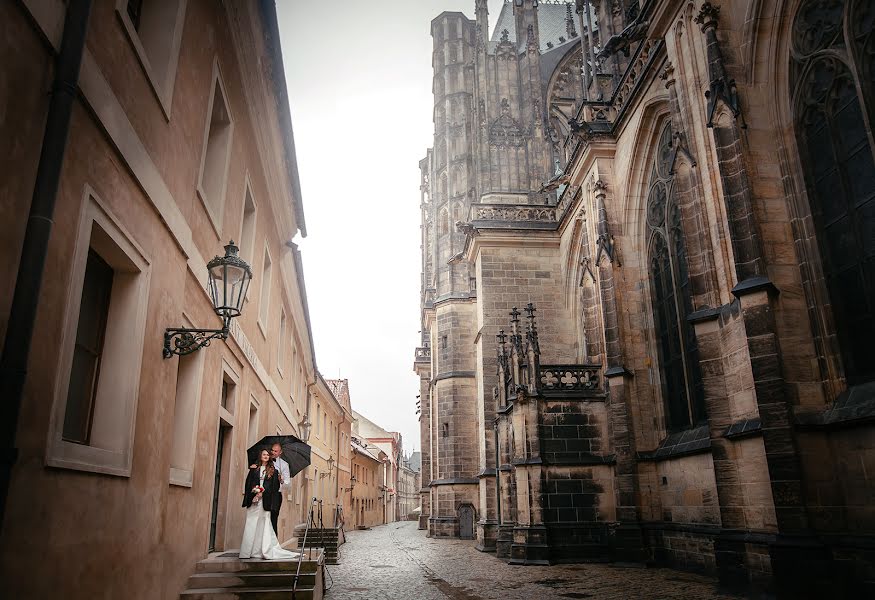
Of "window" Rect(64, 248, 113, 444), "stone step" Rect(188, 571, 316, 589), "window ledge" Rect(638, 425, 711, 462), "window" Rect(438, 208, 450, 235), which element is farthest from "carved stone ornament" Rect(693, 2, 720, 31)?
"window" Rect(438, 208, 450, 235)

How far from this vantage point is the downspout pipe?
270cm

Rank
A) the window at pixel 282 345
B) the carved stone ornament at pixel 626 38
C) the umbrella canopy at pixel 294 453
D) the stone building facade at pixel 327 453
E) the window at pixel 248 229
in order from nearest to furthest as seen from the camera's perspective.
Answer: the umbrella canopy at pixel 294 453 < the window at pixel 248 229 < the carved stone ornament at pixel 626 38 < the window at pixel 282 345 < the stone building facade at pixel 327 453

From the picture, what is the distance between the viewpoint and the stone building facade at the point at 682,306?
25.8 feet

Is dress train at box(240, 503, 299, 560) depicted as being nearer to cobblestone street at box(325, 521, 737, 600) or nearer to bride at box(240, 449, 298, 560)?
bride at box(240, 449, 298, 560)

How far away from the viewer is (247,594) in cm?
661

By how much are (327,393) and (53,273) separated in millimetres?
27893

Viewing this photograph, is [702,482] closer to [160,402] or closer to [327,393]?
[160,402]

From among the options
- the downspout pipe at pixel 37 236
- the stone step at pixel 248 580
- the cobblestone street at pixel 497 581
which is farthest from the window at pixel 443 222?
the downspout pipe at pixel 37 236

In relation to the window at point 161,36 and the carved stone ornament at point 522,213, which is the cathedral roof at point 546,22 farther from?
the window at point 161,36

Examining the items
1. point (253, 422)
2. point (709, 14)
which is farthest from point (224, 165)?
point (709, 14)

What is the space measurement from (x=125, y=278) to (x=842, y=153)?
8753 millimetres

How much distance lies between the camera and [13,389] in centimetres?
271

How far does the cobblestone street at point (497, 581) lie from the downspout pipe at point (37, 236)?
23.7 feet

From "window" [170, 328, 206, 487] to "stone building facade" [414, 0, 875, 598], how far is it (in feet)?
22.7
